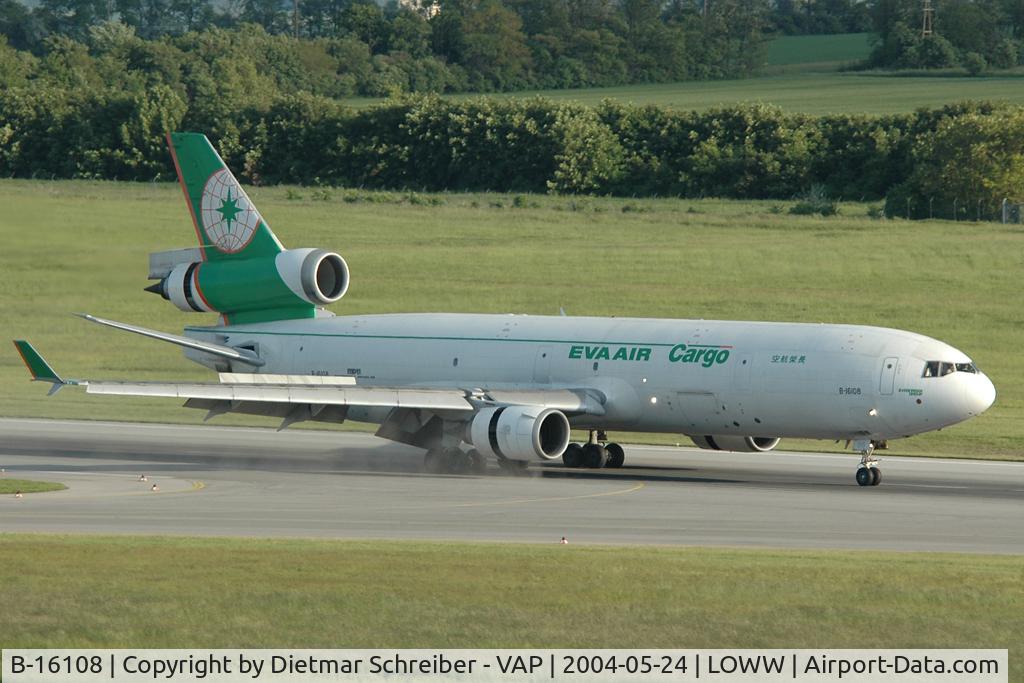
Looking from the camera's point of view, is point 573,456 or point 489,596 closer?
point 489,596

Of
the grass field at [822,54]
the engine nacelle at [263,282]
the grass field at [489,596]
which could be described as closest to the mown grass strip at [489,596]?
→ the grass field at [489,596]

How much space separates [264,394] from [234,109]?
8647 cm

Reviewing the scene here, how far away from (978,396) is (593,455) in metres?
10.6

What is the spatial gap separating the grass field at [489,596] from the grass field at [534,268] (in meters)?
26.6

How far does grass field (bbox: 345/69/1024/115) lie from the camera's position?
138875 millimetres

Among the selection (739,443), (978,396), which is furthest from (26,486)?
(978,396)

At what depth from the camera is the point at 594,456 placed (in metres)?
45.1

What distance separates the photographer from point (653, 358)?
43.3 m

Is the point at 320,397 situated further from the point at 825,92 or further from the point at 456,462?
the point at 825,92

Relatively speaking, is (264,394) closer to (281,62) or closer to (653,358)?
(653,358)

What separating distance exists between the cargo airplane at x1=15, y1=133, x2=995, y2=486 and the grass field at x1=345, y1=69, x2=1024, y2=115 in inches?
3398
